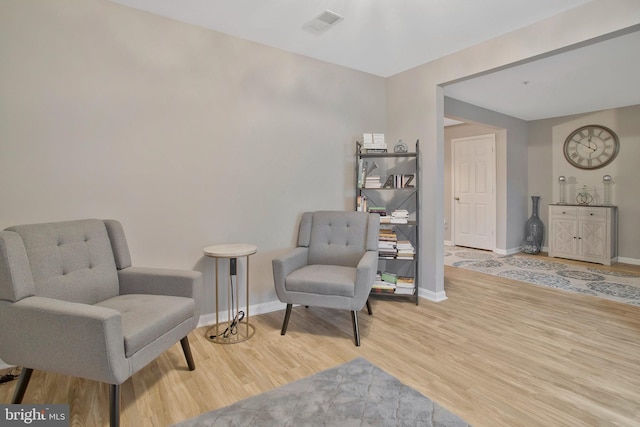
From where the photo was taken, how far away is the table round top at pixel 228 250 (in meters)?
2.40

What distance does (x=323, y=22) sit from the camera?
2592 millimetres

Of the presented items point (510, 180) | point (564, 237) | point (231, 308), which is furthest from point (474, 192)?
point (231, 308)

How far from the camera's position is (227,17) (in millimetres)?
2555

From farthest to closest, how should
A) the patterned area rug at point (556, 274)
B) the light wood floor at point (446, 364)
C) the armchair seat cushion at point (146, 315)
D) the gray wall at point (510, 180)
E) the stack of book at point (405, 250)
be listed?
the gray wall at point (510, 180)
the patterned area rug at point (556, 274)
the stack of book at point (405, 250)
the light wood floor at point (446, 364)
the armchair seat cushion at point (146, 315)

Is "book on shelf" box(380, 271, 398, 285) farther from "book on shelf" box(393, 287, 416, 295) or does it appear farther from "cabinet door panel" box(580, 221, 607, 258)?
"cabinet door panel" box(580, 221, 607, 258)

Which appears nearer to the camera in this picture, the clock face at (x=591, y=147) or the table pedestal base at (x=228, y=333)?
the table pedestal base at (x=228, y=333)

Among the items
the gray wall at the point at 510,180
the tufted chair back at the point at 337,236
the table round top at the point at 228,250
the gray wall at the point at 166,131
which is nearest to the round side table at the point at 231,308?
the table round top at the point at 228,250

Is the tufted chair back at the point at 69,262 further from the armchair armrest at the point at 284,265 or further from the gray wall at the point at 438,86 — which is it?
the gray wall at the point at 438,86

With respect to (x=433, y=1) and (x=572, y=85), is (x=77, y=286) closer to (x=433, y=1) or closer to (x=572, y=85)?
(x=433, y=1)

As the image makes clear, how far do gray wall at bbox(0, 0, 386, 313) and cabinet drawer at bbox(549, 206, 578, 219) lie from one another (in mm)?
4133

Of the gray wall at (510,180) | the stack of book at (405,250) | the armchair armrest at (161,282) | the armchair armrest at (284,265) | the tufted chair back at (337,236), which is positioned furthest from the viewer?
the gray wall at (510,180)

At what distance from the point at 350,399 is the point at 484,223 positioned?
5.23 m

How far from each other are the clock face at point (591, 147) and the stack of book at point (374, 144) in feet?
14.0

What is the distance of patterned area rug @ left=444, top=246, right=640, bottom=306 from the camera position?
373cm
